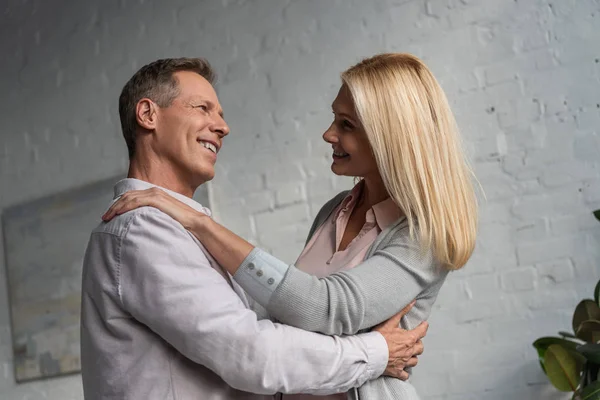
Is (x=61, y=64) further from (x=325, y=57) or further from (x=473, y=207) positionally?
(x=473, y=207)

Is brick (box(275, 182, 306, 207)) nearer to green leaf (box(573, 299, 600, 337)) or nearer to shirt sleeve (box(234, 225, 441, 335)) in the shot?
green leaf (box(573, 299, 600, 337))

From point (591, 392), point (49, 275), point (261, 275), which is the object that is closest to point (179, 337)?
point (261, 275)

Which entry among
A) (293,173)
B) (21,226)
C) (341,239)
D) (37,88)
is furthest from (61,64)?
(341,239)

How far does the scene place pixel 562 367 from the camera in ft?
9.95

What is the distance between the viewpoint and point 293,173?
159 inches

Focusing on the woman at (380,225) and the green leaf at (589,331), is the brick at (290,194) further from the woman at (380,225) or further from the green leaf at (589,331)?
the woman at (380,225)

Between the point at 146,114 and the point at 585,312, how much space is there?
1.75 meters

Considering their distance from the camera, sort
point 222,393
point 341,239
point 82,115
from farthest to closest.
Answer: point 82,115 → point 341,239 → point 222,393

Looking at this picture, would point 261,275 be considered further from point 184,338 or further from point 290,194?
point 290,194

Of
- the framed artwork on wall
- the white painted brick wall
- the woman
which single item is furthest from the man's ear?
the framed artwork on wall

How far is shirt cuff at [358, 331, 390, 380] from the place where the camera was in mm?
1822

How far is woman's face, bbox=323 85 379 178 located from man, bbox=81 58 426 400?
40 centimetres

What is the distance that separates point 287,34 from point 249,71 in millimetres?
268

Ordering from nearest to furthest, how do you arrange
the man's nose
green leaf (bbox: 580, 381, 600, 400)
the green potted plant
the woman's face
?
the woman's face
the man's nose
green leaf (bbox: 580, 381, 600, 400)
the green potted plant
